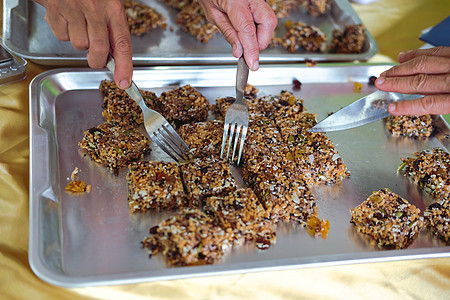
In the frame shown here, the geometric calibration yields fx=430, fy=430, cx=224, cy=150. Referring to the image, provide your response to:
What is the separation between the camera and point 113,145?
1748mm

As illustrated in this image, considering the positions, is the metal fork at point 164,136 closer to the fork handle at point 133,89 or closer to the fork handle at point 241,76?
the fork handle at point 133,89

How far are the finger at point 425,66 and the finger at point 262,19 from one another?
575 millimetres

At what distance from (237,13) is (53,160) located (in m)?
0.97

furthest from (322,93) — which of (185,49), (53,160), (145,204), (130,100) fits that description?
(53,160)

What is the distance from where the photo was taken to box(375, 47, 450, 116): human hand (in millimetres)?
1718

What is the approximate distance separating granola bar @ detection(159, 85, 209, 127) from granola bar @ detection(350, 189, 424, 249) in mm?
795

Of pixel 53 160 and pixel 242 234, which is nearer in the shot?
pixel 242 234

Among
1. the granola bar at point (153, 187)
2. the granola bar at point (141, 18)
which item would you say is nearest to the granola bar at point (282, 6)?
the granola bar at point (141, 18)

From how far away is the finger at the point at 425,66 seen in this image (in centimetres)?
175

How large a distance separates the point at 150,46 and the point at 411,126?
147 centimetres

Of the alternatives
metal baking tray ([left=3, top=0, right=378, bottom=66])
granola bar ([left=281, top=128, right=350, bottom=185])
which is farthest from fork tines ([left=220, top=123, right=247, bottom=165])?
metal baking tray ([left=3, top=0, right=378, bottom=66])

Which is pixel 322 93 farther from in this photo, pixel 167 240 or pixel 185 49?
pixel 167 240

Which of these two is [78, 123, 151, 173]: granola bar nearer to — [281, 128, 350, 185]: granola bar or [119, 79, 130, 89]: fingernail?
[119, 79, 130, 89]: fingernail

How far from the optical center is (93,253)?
4.83ft
